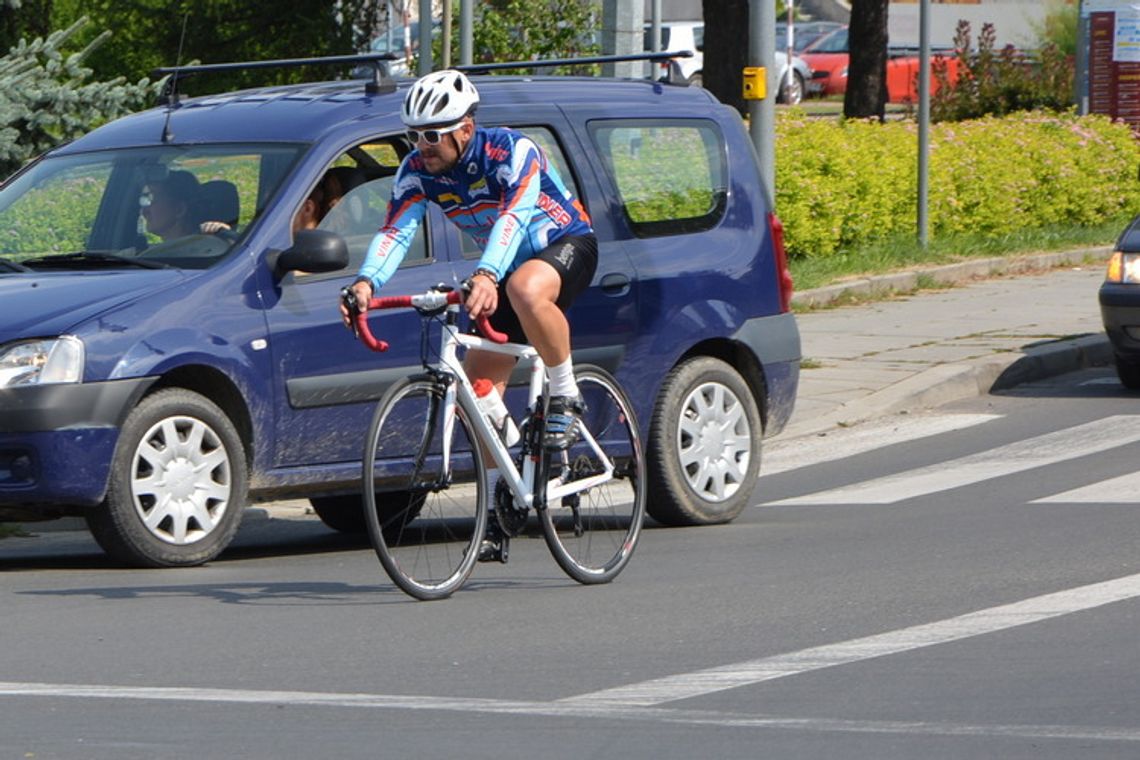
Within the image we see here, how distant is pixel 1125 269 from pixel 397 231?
748 cm

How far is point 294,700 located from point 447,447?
5.40 ft

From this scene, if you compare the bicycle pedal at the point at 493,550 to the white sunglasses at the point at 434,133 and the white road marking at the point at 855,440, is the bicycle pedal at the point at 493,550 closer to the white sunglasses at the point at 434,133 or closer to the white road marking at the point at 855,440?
the white sunglasses at the point at 434,133

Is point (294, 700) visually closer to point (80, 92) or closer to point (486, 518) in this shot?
point (486, 518)

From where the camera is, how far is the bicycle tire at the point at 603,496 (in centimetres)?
795

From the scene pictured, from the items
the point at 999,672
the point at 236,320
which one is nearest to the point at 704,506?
the point at 236,320

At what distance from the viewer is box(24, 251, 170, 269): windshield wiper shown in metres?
8.56

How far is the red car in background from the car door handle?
38996 millimetres

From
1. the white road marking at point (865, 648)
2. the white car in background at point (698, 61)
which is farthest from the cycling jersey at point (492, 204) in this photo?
the white car in background at point (698, 61)

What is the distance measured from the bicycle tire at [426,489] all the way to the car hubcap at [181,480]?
760 millimetres

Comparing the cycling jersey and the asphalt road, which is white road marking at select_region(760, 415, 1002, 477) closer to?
the asphalt road

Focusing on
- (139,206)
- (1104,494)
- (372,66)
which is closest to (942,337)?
(1104,494)

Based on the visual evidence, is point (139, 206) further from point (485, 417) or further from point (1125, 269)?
point (1125, 269)

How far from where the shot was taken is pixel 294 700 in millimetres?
5926

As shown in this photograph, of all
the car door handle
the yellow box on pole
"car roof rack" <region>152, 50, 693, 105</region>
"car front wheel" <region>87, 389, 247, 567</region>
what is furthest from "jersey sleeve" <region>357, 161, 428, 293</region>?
the yellow box on pole
